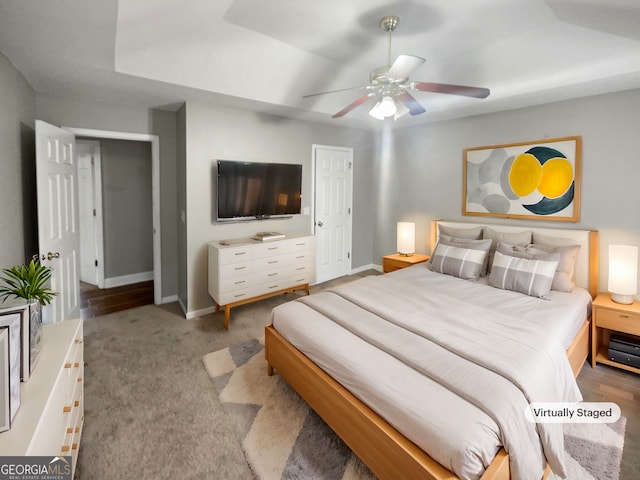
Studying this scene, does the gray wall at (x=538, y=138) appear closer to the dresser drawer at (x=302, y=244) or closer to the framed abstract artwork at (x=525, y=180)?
the framed abstract artwork at (x=525, y=180)

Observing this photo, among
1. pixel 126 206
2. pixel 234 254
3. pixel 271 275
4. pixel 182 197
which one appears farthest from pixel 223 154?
pixel 126 206

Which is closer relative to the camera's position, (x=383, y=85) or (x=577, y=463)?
(x=577, y=463)

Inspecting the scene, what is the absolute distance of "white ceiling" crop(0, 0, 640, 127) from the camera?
7.16 ft

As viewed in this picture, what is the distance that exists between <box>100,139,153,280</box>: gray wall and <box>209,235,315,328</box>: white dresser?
2052 mm

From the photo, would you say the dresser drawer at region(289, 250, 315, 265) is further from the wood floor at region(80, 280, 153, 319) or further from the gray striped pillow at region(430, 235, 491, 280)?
the wood floor at region(80, 280, 153, 319)

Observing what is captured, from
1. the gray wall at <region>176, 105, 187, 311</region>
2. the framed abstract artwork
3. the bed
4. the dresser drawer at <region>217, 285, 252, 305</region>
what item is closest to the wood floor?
the gray wall at <region>176, 105, 187, 311</region>

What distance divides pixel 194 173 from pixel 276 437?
2.81 m

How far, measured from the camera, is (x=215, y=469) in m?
1.72

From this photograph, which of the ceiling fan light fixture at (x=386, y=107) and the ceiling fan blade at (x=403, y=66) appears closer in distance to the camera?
the ceiling fan blade at (x=403, y=66)

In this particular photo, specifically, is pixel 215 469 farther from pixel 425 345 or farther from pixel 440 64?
pixel 440 64

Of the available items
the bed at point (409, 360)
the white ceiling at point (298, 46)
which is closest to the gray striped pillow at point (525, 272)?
the bed at point (409, 360)

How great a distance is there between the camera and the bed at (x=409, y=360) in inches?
51.9

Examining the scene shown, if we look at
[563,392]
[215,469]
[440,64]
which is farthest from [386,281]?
[440,64]

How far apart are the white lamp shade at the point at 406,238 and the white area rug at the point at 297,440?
2.64m
